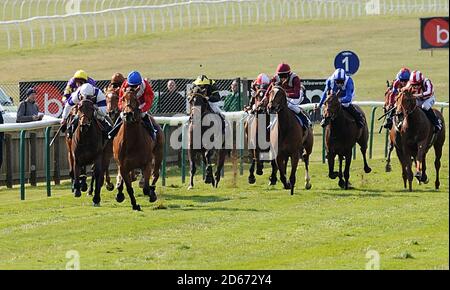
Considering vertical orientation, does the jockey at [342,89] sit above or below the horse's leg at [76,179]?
above

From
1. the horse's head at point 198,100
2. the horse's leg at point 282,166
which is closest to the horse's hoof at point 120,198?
the horse's leg at point 282,166

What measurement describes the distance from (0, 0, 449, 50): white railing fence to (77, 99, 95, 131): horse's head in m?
29.0

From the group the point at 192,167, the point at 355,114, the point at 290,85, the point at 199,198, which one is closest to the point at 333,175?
the point at 355,114

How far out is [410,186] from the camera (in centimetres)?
2173

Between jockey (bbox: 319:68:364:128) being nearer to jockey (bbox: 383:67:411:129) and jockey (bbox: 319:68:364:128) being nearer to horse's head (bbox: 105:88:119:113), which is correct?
jockey (bbox: 383:67:411:129)

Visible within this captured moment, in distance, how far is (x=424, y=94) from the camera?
22.8m

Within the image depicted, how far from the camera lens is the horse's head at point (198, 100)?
22.8 metres

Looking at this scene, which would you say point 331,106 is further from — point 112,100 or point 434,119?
point 112,100

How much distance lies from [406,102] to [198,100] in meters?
3.40

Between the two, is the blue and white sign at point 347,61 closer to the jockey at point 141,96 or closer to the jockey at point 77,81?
the jockey at point 77,81

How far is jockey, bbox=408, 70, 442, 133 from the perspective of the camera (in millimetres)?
22750

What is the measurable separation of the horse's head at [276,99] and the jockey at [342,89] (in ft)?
3.18

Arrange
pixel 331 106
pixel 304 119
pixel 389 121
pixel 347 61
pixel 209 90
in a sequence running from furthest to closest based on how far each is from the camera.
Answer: pixel 347 61 → pixel 389 121 → pixel 209 90 → pixel 304 119 → pixel 331 106

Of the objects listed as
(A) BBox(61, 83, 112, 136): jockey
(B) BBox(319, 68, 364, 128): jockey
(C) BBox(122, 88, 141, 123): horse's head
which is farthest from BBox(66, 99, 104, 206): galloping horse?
(B) BBox(319, 68, 364, 128): jockey
